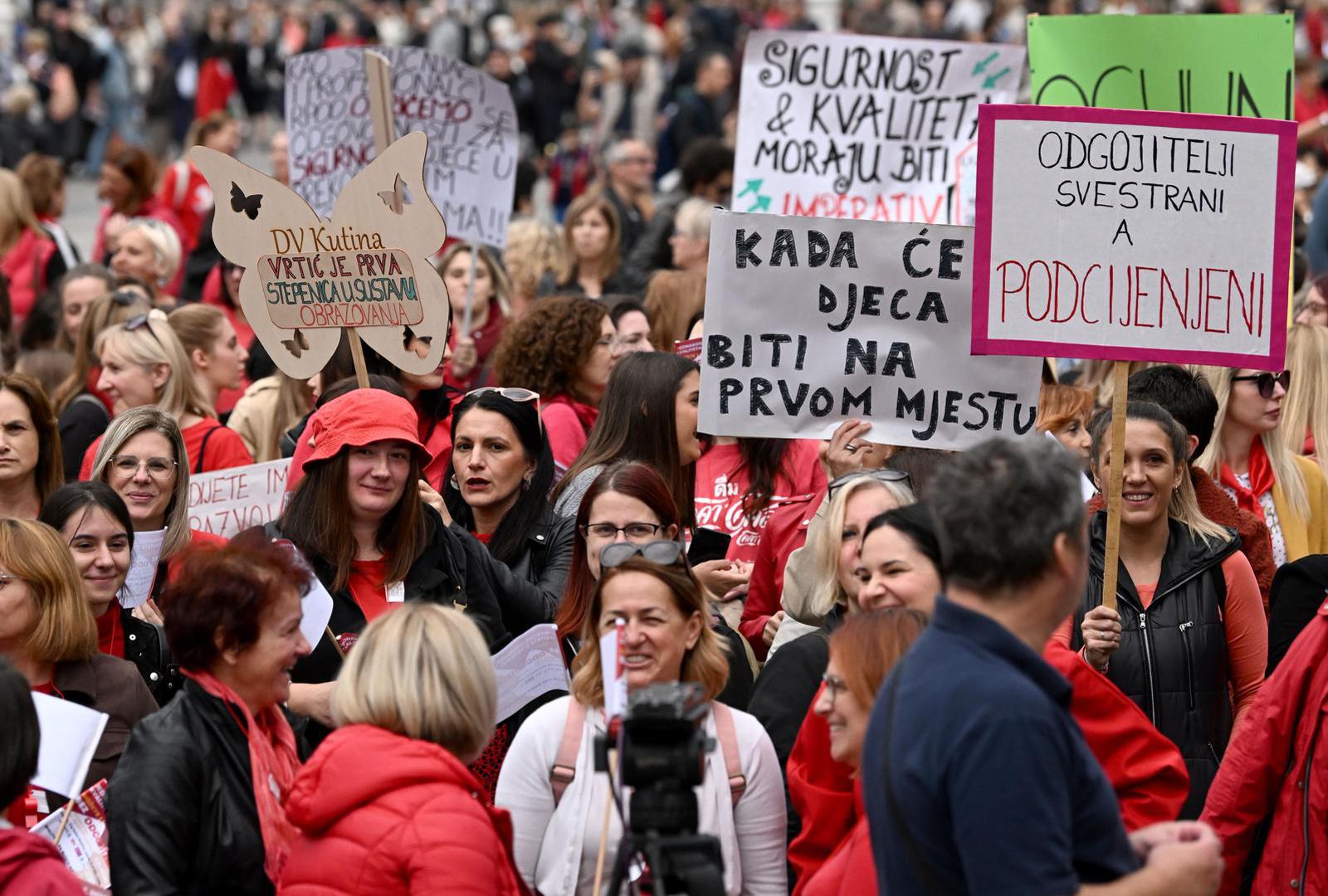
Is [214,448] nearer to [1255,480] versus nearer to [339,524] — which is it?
[339,524]

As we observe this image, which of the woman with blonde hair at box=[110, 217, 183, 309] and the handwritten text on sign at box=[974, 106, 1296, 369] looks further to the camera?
the woman with blonde hair at box=[110, 217, 183, 309]

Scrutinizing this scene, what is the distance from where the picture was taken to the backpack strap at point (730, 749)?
4.24 metres

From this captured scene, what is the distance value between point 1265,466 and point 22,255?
7787 millimetres

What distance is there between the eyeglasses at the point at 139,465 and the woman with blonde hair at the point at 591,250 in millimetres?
5126

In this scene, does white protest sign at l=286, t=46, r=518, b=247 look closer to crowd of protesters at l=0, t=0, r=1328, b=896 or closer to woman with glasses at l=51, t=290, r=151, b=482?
crowd of protesters at l=0, t=0, r=1328, b=896

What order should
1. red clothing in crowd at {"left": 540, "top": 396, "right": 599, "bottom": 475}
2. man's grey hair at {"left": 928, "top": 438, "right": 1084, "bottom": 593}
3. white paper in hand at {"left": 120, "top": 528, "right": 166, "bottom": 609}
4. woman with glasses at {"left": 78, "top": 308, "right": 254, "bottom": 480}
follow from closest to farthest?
man's grey hair at {"left": 928, "top": 438, "right": 1084, "bottom": 593} → white paper in hand at {"left": 120, "top": 528, "right": 166, "bottom": 609} → red clothing in crowd at {"left": 540, "top": 396, "right": 599, "bottom": 475} → woman with glasses at {"left": 78, "top": 308, "right": 254, "bottom": 480}

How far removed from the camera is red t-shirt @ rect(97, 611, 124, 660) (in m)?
5.48

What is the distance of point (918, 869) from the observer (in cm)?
309

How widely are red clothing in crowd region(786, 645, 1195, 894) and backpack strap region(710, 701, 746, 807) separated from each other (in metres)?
0.11

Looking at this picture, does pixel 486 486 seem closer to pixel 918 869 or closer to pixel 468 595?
pixel 468 595

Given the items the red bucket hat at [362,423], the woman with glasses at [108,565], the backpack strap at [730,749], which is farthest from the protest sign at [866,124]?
the backpack strap at [730,749]

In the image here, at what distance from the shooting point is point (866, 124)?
30.7ft

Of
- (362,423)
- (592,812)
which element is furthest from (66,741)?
(362,423)

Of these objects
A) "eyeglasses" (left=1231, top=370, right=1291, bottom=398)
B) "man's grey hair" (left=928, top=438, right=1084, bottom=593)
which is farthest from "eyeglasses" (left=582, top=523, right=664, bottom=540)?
"eyeglasses" (left=1231, top=370, right=1291, bottom=398)
